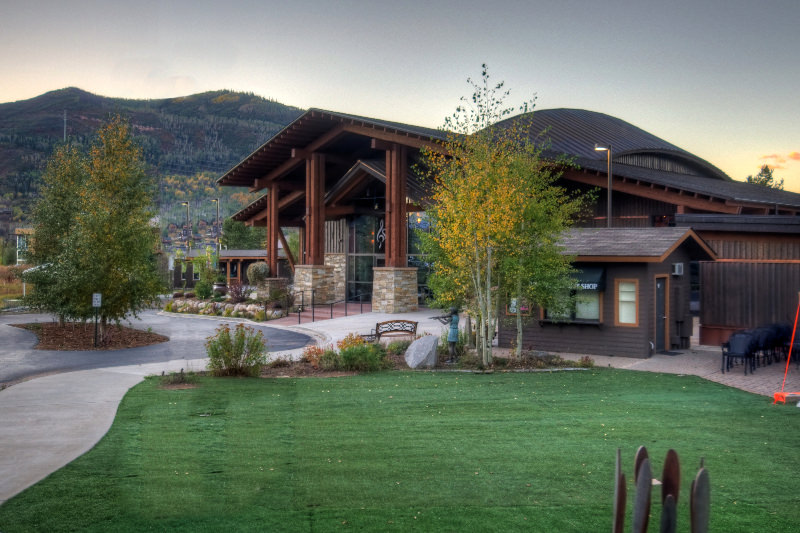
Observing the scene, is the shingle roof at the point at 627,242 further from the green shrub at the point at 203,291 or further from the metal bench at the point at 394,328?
the green shrub at the point at 203,291

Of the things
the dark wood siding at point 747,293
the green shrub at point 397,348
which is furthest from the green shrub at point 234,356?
the dark wood siding at point 747,293

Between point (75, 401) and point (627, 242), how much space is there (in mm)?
13126

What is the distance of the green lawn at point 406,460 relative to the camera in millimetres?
5277

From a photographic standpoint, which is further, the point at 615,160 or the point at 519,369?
the point at 615,160

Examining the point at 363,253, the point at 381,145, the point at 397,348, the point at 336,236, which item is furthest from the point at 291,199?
the point at 397,348

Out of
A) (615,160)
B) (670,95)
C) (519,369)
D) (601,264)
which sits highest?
(670,95)

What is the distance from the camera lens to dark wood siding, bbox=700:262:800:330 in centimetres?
1698

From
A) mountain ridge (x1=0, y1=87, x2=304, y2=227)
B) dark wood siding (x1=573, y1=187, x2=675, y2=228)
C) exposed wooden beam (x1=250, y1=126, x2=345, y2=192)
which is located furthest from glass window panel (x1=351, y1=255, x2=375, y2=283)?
mountain ridge (x1=0, y1=87, x2=304, y2=227)

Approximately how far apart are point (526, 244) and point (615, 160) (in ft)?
65.4

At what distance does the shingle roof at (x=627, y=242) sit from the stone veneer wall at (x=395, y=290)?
38.8 ft

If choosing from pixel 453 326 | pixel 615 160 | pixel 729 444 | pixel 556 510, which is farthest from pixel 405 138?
pixel 556 510

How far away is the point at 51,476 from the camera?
247 inches

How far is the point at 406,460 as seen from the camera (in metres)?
6.89

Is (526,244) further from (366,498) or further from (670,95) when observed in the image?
(670,95)
